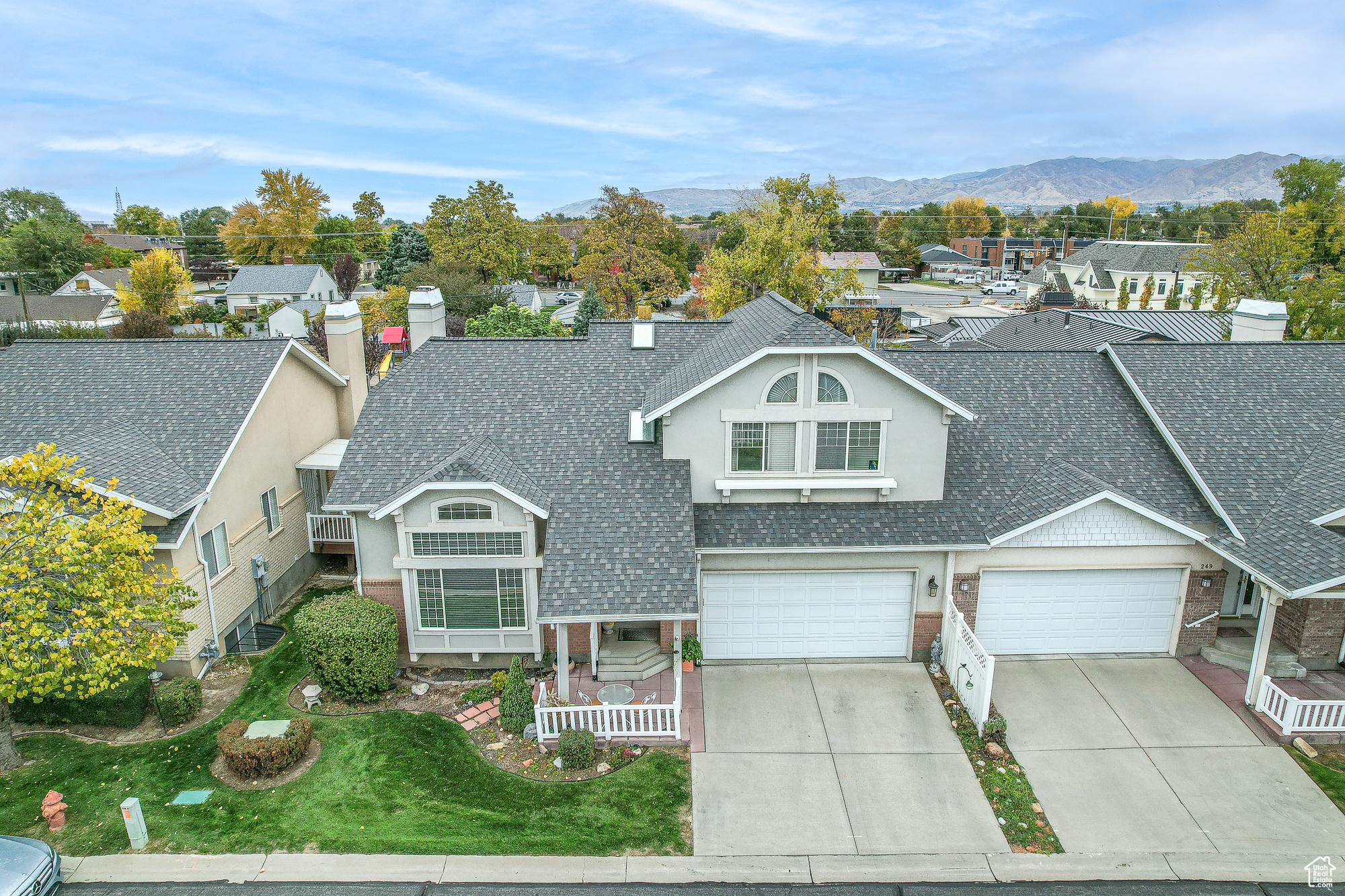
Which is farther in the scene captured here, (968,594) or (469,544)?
(968,594)

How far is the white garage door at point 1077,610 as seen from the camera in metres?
17.0

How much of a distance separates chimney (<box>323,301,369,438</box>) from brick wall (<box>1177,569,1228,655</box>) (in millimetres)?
21032

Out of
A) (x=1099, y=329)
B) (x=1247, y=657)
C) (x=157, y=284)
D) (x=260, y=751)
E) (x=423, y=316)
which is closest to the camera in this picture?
(x=260, y=751)

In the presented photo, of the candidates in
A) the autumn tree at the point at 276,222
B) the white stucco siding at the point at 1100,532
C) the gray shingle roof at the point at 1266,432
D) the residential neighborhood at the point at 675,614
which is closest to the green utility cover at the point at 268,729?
the residential neighborhood at the point at 675,614

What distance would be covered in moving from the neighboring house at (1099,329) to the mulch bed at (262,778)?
25035 mm

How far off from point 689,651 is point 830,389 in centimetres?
628

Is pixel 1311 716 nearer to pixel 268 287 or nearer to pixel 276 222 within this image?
pixel 268 287

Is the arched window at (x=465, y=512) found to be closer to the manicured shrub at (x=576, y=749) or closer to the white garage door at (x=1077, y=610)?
the manicured shrub at (x=576, y=749)

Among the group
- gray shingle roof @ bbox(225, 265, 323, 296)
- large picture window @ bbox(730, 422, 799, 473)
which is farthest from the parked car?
gray shingle roof @ bbox(225, 265, 323, 296)

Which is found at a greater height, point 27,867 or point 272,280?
point 272,280

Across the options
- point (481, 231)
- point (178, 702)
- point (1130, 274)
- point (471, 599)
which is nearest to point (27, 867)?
point (178, 702)

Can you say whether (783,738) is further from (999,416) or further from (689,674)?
(999,416)

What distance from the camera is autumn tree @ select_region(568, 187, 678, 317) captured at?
194 ft

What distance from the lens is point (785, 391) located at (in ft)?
53.4
